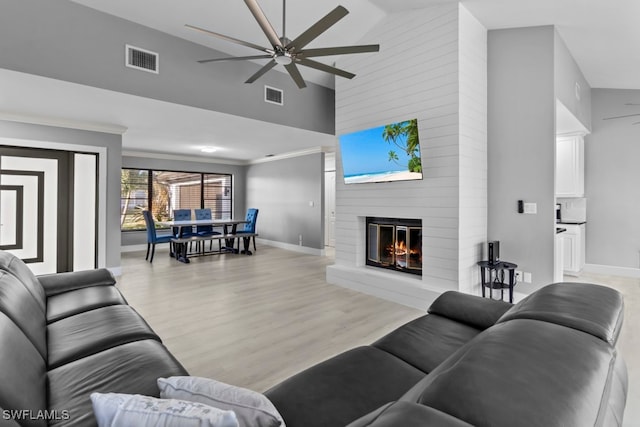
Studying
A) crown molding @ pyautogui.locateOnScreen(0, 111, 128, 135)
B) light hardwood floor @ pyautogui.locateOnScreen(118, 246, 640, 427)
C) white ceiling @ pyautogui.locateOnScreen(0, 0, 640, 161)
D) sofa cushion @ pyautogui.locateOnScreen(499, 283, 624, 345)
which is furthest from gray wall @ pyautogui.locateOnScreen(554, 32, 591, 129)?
crown molding @ pyautogui.locateOnScreen(0, 111, 128, 135)

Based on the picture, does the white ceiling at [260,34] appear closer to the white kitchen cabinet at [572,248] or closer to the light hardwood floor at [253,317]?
the white kitchen cabinet at [572,248]

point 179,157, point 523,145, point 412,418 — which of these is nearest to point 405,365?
point 412,418

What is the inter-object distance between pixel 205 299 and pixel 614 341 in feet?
12.7

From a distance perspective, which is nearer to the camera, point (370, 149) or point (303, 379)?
point (303, 379)

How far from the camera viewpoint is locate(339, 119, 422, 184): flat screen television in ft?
11.9

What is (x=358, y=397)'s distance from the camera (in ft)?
3.86

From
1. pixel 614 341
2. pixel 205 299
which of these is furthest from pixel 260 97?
pixel 614 341

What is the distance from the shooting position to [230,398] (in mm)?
823

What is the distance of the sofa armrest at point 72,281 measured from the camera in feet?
8.14

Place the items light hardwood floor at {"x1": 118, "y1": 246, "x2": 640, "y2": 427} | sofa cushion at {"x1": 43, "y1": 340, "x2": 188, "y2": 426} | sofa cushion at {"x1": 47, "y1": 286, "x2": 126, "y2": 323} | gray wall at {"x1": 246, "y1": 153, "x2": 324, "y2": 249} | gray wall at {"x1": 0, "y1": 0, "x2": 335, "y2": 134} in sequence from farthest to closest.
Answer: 1. gray wall at {"x1": 246, "y1": 153, "x2": 324, "y2": 249}
2. gray wall at {"x1": 0, "y1": 0, "x2": 335, "y2": 134}
3. light hardwood floor at {"x1": 118, "y1": 246, "x2": 640, "y2": 427}
4. sofa cushion at {"x1": 47, "y1": 286, "x2": 126, "y2": 323}
5. sofa cushion at {"x1": 43, "y1": 340, "x2": 188, "y2": 426}

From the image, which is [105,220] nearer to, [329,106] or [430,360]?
[329,106]

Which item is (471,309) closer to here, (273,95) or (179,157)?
(273,95)

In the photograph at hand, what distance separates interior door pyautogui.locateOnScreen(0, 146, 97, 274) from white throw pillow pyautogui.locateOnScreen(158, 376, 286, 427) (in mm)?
5420

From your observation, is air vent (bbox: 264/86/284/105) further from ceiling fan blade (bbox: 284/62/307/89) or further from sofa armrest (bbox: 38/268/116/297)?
sofa armrest (bbox: 38/268/116/297)
